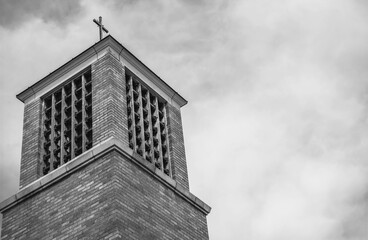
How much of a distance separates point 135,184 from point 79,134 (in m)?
2.87

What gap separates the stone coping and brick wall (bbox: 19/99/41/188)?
1.66 feet

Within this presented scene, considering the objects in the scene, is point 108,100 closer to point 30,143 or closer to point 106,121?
point 106,121

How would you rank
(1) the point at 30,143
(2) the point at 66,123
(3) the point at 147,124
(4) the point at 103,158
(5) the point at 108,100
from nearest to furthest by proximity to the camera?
1. (4) the point at 103,158
2. (5) the point at 108,100
3. (2) the point at 66,123
4. (1) the point at 30,143
5. (3) the point at 147,124

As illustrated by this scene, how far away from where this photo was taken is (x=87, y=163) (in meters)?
19.7

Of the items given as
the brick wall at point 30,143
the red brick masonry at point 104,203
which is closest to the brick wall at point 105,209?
the red brick masonry at point 104,203

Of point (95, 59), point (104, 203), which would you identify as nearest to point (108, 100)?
point (95, 59)

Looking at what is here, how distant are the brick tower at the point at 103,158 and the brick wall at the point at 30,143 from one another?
35mm

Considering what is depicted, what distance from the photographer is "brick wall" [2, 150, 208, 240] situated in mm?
18312

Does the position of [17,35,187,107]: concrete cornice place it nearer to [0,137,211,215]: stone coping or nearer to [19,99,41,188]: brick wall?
[19,99,41,188]: brick wall

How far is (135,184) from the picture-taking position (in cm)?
1941

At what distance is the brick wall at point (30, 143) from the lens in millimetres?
21188

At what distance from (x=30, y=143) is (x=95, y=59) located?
3151 millimetres

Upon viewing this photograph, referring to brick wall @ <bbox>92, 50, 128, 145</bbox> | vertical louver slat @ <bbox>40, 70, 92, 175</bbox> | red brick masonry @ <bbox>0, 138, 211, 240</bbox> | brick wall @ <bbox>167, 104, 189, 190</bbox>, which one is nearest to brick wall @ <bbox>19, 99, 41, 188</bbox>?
vertical louver slat @ <bbox>40, 70, 92, 175</bbox>

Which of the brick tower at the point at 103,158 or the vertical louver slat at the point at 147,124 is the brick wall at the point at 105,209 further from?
the vertical louver slat at the point at 147,124
